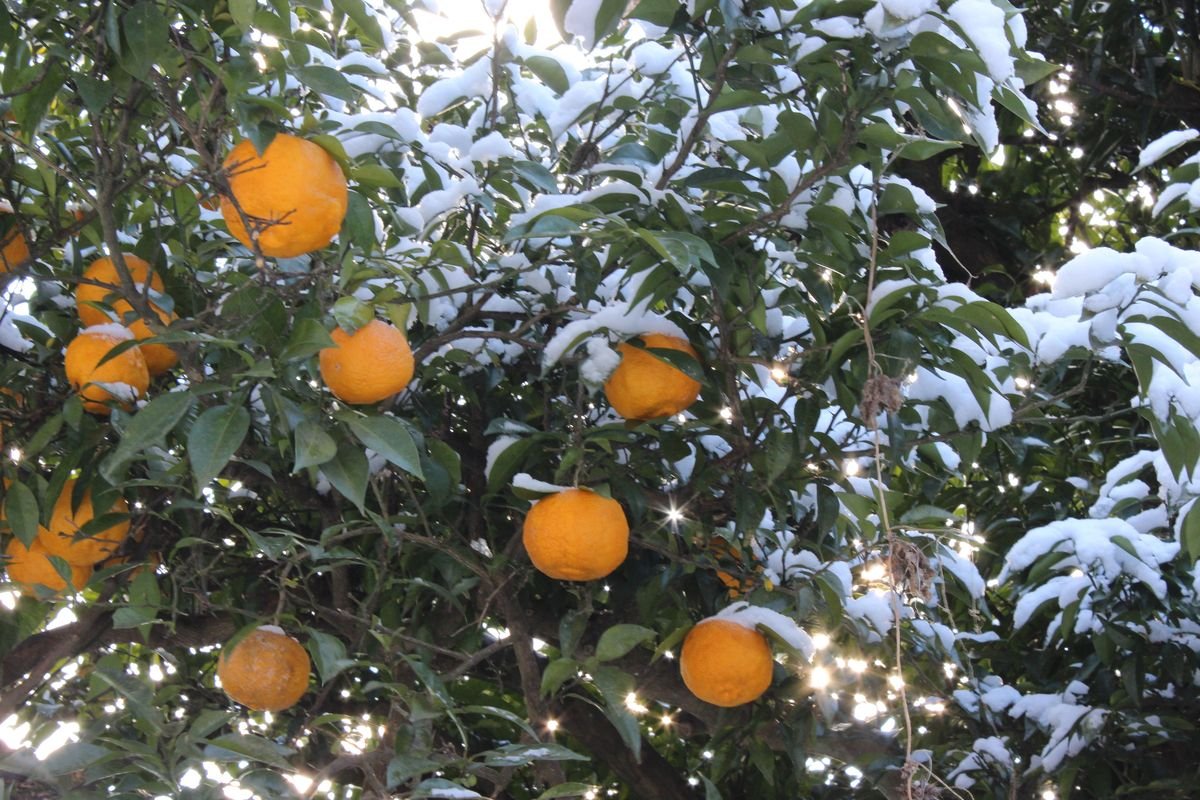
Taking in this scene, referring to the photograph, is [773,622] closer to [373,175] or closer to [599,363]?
[599,363]

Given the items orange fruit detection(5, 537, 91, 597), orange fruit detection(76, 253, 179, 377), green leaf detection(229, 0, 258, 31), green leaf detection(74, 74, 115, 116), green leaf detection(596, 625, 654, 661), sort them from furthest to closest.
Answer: orange fruit detection(5, 537, 91, 597)
orange fruit detection(76, 253, 179, 377)
green leaf detection(596, 625, 654, 661)
green leaf detection(74, 74, 115, 116)
green leaf detection(229, 0, 258, 31)

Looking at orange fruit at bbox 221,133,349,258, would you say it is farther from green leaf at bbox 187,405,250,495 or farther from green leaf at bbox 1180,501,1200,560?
green leaf at bbox 1180,501,1200,560

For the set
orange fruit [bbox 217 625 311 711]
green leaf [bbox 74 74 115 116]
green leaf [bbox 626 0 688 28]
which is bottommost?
orange fruit [bbox 217 625 311 711]

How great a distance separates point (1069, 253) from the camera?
340cm

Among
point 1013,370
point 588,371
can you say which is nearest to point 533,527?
point 588,371

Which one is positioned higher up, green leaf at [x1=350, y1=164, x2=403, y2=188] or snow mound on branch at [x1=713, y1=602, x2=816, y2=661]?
green leaf at [x1=350, y1=164, x2=403, y2=188]

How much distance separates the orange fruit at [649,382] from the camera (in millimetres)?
1593

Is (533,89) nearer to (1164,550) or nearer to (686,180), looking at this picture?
(686,180)

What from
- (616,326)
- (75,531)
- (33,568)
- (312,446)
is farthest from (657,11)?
(33,568)

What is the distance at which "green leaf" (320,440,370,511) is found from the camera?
1321 millimetres

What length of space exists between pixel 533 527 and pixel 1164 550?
1330 mm

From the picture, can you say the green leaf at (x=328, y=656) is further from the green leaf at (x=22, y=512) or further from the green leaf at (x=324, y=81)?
the green leaf at (x=324, y=81)

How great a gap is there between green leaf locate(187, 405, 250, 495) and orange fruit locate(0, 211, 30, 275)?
0.62 meters

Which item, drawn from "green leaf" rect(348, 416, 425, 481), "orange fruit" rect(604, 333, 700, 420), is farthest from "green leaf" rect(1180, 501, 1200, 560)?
"green leaf" rect(348, 416, 425, 481)
